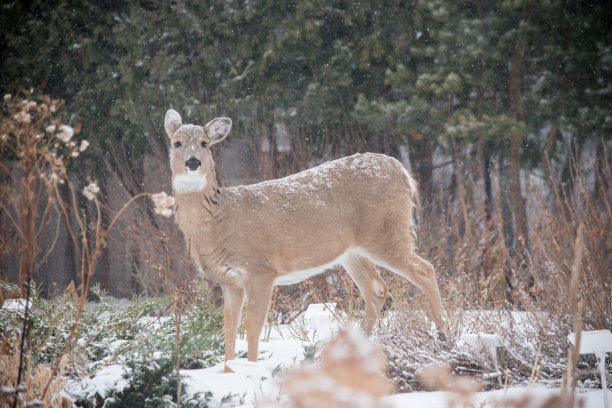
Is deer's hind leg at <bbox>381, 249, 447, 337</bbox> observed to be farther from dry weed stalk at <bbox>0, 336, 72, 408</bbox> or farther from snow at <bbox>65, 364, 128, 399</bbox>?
dry weed stalk at <bbox>0, 336, 72, 408</bbox>

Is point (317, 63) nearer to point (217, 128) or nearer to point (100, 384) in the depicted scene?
point (217, 128)

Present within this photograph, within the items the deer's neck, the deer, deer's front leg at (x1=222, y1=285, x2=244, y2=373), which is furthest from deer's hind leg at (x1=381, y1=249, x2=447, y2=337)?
the deer's neck

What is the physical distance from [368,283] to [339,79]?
25.8 feet

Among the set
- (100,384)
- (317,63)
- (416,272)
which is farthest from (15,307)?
(317,63)

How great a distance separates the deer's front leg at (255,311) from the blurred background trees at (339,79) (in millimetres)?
6153

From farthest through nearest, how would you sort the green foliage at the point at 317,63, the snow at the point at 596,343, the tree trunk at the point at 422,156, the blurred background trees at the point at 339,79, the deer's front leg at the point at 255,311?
the tree trunk at the point at 422,156 < the green foliage at the point at 317,63 < the blurred background trees at the point at 339,79 < the deer's front leg at the point at 255,311 < the snow at the point at 596,343

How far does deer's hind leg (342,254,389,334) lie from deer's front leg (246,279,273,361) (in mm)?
1196

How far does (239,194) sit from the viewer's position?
5070 mm

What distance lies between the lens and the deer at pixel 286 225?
4676 mm

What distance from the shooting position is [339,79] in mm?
12758

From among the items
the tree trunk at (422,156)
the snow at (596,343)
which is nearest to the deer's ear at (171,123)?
the snow at (596,343)

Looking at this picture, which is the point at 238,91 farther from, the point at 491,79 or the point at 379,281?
the point at 379,281

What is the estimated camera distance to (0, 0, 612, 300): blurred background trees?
11672 millimetres

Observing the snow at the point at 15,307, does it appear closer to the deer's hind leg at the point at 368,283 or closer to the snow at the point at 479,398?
the snow at the point at 479,398
